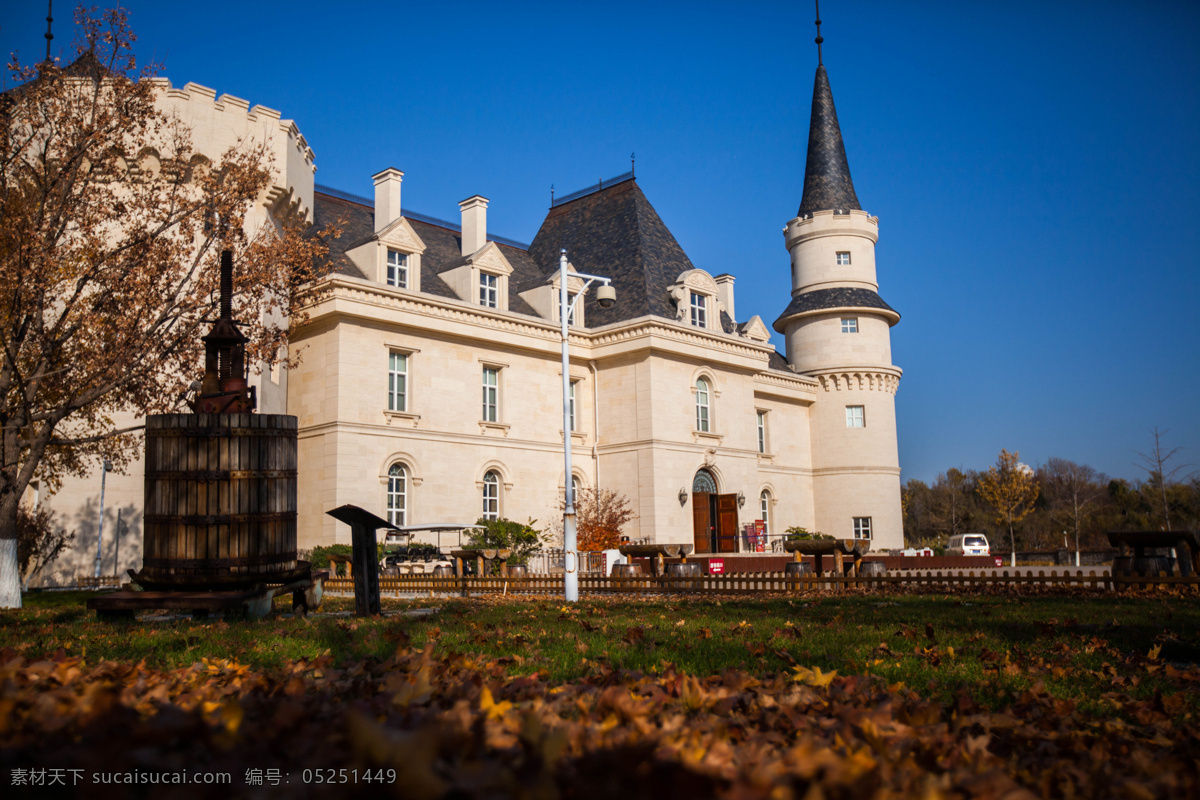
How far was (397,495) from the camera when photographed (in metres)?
29.0

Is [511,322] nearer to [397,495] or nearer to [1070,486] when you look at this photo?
[397,495]

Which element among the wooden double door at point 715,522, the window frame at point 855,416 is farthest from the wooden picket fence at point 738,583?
the window frame at point 855,416

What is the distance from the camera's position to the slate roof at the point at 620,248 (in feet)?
116

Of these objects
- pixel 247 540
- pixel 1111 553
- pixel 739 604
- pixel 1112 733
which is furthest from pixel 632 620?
pixel 1111 553

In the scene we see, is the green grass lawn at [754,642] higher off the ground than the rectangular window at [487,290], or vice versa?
the rectangular window at [487,290]

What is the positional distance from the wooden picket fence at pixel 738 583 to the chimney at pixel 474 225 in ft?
61.4

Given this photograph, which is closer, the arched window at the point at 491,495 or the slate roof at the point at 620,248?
the arched window at the point at 491,495

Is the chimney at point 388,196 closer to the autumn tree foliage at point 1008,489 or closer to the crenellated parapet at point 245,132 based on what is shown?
the crenellated parapet at point 245,132

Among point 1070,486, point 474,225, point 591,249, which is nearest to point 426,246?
point 474,225

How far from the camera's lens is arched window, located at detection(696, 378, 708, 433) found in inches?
1403

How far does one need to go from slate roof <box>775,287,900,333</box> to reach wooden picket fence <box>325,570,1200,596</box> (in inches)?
1031

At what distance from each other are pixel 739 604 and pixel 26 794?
459 inches

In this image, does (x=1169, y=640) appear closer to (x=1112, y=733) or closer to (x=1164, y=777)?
(x=1112, y=733)

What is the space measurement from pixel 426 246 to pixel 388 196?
2.88 m
